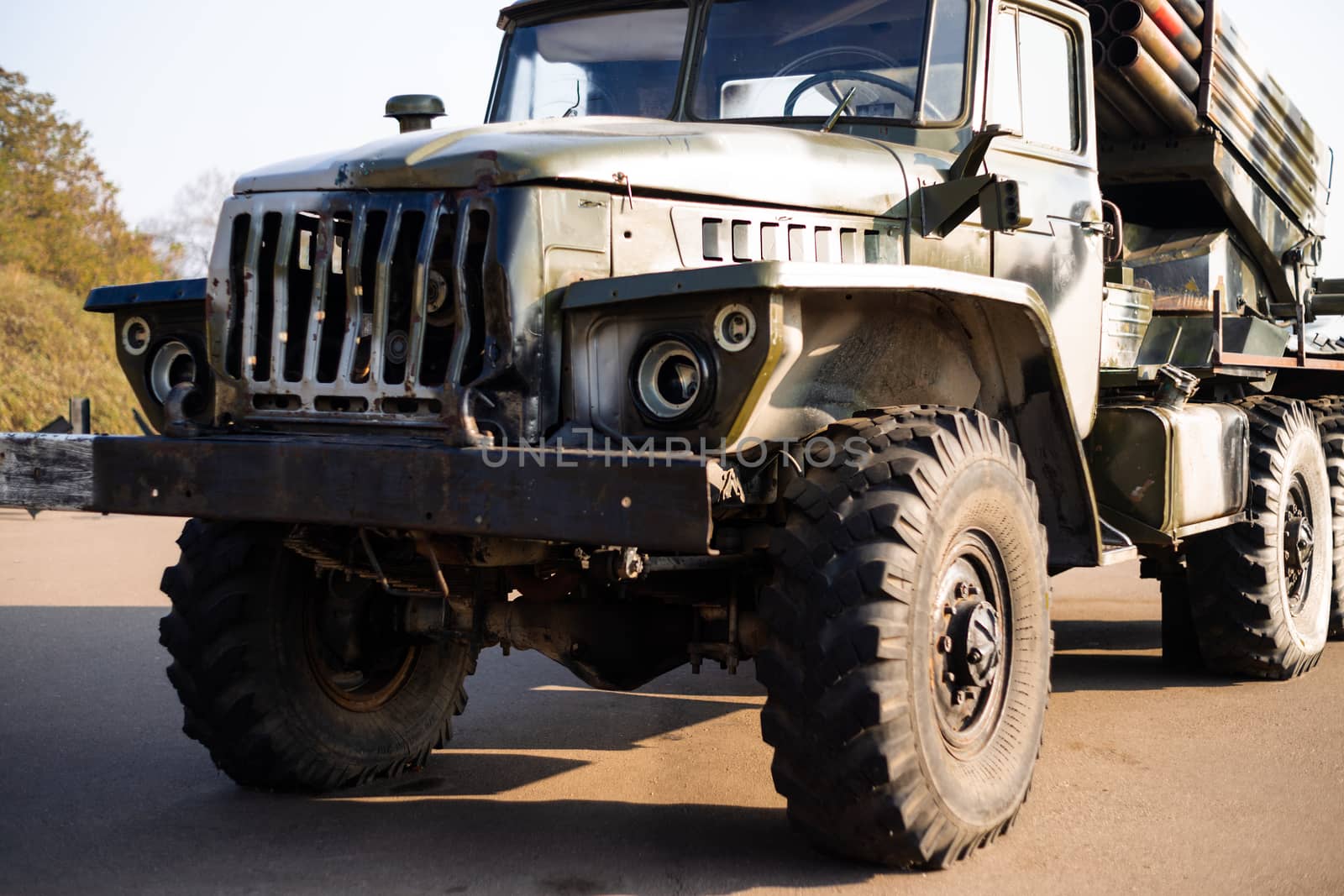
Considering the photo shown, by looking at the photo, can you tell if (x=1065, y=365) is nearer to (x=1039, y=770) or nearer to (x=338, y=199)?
(x=1039, y=770)

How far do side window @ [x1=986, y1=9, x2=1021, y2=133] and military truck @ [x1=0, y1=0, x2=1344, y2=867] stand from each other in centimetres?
2

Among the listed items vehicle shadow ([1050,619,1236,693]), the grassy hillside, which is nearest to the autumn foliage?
the grassy hillside

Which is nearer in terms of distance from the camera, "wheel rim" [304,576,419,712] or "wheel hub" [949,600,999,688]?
"wheel hub" [949,600,999,688]

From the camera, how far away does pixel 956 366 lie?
5.12 m

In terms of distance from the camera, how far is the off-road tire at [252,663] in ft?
16.3

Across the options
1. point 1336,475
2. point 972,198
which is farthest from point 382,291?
point 1336,475

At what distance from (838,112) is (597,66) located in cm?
111

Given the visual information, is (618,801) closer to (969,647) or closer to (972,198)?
(969,647)

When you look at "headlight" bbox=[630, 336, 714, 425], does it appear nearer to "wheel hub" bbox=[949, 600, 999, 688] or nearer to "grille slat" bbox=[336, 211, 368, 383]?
"grille slat" bbox=[336, 211, 368, 383]

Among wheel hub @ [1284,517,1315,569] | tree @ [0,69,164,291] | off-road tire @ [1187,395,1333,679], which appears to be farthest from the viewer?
tree @ [0,69,164,291]

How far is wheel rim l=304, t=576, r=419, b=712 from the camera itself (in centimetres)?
517

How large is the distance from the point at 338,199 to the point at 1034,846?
2805 millimetres

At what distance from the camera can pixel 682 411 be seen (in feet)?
13.1

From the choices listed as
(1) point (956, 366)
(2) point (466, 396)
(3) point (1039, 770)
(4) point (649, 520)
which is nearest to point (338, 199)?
(2) point (466, 396)
